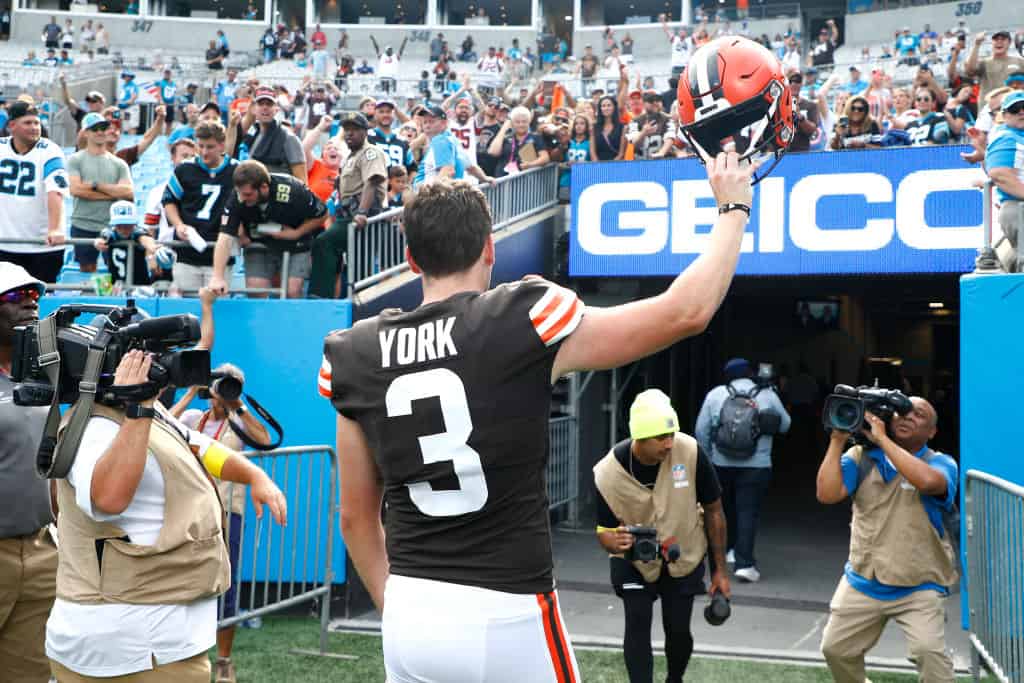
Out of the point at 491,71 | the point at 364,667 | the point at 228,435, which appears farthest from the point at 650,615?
the point at 491,71

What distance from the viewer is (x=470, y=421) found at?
2.43 meters

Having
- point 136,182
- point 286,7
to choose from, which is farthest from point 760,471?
point 286,7

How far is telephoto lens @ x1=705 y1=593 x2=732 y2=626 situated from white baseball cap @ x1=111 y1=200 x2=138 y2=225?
6249mm

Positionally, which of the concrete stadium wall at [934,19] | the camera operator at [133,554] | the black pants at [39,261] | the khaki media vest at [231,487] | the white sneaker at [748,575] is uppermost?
the concrete stadium wall at [934,19]

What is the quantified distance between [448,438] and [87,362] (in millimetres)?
1579

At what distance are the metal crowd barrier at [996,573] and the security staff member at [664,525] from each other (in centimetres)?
146

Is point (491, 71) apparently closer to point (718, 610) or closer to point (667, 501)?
point (667, 501)

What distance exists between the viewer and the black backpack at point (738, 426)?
1002 centimetres

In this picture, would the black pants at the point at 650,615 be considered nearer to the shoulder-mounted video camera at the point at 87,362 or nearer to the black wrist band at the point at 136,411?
the shoulder-mounted video camera at the point at 87,362

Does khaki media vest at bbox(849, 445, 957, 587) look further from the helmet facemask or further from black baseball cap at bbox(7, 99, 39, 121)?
black baseball cap at bbox(7, 99, 39, 121)

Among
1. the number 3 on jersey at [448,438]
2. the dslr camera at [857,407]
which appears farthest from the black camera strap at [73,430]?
the dslr camera at [857,407]

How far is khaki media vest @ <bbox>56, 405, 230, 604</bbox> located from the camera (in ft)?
11.6

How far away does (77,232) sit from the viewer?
33.9ft

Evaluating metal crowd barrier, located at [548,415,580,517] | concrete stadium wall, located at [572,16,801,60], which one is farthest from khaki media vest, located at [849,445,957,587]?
concrete stadium wall, located at [572,16,801,60]
